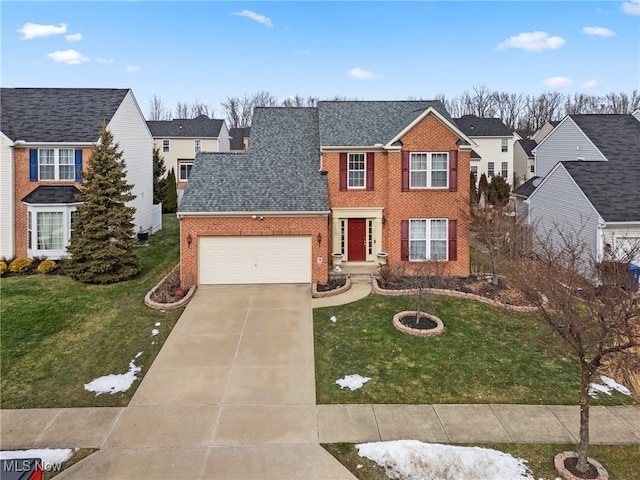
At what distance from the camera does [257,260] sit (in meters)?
18.2

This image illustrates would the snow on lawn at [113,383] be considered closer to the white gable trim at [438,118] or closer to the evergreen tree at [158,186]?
the white gable trim at [438,118]

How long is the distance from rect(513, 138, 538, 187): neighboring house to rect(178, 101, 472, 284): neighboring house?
36.3m

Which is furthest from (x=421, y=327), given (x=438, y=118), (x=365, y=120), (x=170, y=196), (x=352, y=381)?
(x=170, y=196)

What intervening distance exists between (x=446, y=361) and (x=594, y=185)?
12063 millimetres

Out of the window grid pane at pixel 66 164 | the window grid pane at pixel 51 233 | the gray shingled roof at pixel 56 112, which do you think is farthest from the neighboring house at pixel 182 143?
the window grid pane at pixel 51 233

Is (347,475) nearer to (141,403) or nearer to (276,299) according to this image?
(141,403)

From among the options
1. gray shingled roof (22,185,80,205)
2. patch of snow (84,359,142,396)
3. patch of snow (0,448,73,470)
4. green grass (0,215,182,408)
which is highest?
gray shingled roof (22,185,80,205)

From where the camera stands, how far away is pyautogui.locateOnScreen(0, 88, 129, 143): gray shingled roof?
21031 millimetres

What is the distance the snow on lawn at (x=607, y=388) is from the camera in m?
10.3

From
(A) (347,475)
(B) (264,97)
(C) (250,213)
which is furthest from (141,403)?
(B) (264,97)

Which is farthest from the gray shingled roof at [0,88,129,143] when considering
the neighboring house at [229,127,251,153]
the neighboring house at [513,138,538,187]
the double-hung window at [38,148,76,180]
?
the neighboring house at [513,138,538,187]

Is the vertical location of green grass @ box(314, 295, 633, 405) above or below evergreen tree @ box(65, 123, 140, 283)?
below

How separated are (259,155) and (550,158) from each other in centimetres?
1802

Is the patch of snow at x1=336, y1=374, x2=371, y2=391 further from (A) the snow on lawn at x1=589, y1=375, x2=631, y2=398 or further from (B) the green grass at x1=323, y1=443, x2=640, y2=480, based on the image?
(A) the snow on lawn at x1=589, y1=375, x2=631, y2=398
